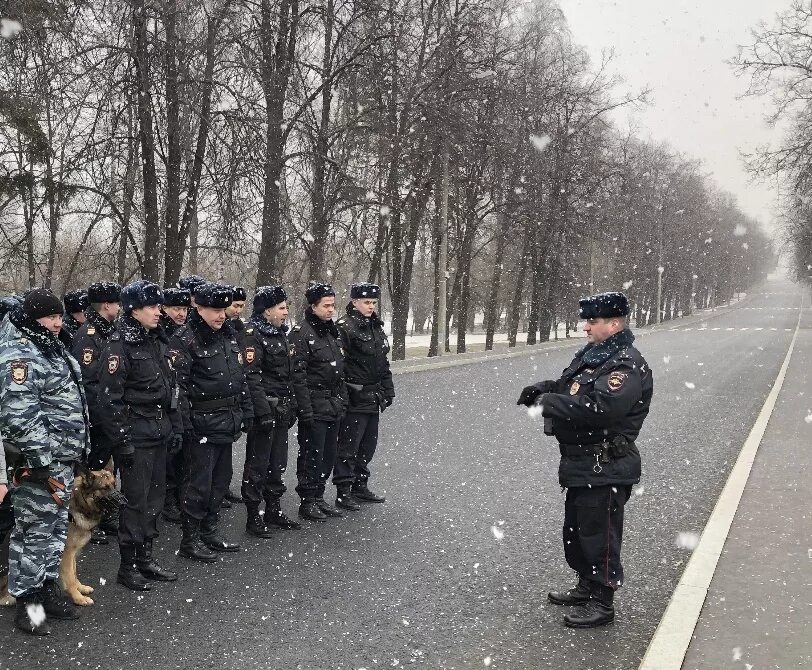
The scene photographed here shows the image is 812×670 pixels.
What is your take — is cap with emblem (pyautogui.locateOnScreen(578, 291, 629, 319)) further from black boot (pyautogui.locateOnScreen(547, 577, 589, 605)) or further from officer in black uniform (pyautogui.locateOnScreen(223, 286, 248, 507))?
officer in black uniform (pyautogui.locateOnScreen(223, 286, 248, 507))

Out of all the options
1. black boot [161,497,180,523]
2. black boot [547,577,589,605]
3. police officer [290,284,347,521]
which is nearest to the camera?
black boot [547,577,589,605]

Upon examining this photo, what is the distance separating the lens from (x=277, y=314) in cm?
698

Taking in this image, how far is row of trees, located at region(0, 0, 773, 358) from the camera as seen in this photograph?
13500mm

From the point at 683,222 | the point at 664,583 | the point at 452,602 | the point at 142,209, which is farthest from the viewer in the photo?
the point at 683,222

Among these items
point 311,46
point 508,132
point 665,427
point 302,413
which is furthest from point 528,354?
point 302,413

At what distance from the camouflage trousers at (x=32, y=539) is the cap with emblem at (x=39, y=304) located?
92 cm

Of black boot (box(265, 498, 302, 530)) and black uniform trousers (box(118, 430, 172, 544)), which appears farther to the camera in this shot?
black boot (box(265, 498, 302, 530))

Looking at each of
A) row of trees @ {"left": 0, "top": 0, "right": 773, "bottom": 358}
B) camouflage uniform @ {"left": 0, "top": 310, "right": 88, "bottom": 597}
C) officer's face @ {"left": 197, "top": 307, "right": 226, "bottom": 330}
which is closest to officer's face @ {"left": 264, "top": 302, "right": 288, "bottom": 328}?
officer's face @ {"left": 197, "top": 307, "right": 226, "bottom": 330}

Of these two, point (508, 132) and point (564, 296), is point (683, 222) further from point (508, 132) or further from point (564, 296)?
point (508, 132)

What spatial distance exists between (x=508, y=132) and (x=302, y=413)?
23.2 m

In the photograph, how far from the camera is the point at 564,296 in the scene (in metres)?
49.2

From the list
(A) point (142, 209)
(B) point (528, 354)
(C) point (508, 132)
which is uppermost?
(C) point (508, 132)

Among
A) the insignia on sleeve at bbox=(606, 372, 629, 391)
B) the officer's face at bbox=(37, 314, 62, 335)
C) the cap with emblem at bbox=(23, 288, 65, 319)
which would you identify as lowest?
the insignia on sleeve at bbox=(606, 372, 629, 391)

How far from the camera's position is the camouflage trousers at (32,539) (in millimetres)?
4809
